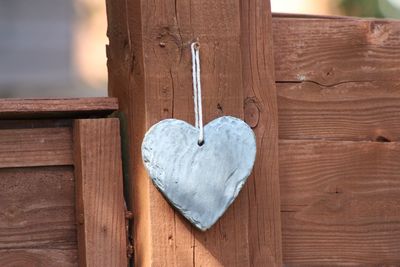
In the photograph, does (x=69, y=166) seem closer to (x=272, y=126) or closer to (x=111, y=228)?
(x=111, y=228)

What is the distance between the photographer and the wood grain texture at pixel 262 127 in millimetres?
1514

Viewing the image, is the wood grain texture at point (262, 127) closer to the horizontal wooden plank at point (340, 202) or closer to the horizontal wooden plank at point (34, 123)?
the horizontal wooden plank at point (340, 202)

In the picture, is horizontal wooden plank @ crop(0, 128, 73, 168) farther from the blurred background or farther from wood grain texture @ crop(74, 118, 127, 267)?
the blurred background

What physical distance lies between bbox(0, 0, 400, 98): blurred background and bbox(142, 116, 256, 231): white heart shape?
2.86 m

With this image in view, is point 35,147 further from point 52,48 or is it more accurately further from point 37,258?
point 52,48

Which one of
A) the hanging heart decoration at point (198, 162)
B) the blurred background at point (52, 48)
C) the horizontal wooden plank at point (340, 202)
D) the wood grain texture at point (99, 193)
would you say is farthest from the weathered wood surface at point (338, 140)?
the blurred background at point (52, 48)

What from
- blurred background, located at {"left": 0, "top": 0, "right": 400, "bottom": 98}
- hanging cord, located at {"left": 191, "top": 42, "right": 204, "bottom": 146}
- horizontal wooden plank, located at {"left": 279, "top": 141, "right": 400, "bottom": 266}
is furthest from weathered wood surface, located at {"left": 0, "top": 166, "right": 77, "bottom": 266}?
blurred background, located at {"left": 0, "top": 0, "right": 400, "bottom": 98}

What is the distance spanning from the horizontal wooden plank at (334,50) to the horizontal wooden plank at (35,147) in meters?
0.40

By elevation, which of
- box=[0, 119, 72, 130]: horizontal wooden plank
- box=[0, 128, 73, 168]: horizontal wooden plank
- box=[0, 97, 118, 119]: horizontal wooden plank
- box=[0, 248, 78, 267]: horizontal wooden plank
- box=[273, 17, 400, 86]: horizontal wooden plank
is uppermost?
box=[273, 17, 400, 86]: horizontal wooden plank

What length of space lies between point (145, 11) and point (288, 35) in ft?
0.96

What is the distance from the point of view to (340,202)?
1.59 metres

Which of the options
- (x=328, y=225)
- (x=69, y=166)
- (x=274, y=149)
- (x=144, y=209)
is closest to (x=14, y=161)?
(x=69, y=166)

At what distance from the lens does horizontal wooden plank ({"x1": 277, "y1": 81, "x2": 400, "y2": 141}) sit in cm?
158

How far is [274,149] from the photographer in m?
1.54
